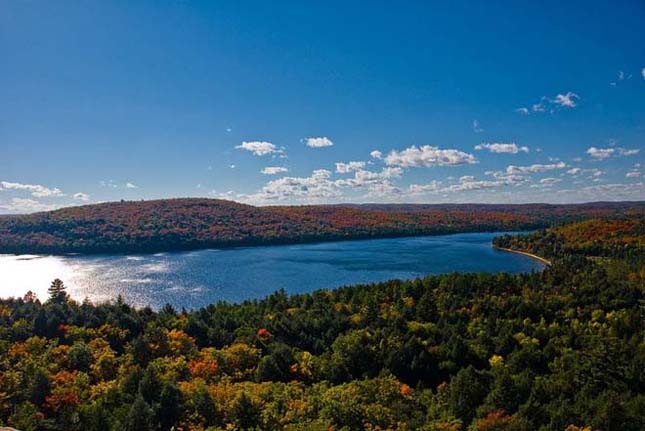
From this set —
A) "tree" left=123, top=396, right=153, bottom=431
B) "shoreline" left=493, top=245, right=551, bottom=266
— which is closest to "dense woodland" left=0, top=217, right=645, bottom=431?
"tree" left=123, top=396, right=153, bottom=431

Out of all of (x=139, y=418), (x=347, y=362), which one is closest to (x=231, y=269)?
(x=347, y=362)

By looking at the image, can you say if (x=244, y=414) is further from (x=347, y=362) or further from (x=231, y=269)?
(x=231, y=269)

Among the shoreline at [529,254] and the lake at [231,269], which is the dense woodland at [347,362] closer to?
the lake at [231,269]

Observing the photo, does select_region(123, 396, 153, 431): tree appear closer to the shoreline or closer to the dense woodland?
the dense woodland

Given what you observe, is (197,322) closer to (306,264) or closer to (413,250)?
(306,264)

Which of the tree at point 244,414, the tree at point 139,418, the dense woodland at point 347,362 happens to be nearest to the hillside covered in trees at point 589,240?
the dense woodland at point 347,362

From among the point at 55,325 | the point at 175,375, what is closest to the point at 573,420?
the point at 175,375
